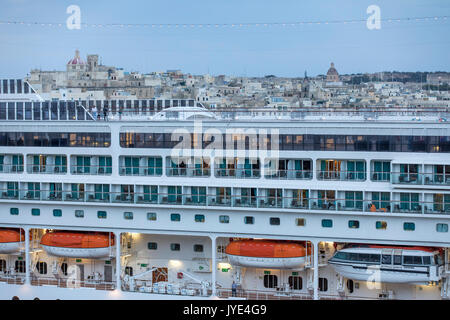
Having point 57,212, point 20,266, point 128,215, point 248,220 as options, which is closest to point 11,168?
point 57,212

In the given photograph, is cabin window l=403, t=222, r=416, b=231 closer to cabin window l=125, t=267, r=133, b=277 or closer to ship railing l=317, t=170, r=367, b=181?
ship railing l=317, t=170, r=367, b=181

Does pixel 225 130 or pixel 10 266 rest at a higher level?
pixel 225 130

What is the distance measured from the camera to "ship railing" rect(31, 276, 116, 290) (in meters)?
13.7

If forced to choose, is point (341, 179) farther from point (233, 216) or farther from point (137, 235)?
point (137, 235)

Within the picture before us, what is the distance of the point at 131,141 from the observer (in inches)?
529

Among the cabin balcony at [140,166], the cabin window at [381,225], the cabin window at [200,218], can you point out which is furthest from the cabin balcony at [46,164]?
the cabin window at [381,225]

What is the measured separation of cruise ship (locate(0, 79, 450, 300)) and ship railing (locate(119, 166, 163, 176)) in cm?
2

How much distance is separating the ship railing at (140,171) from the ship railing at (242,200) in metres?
0.40

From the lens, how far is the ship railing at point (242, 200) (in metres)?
11.9

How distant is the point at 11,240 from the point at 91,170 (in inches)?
88.8
